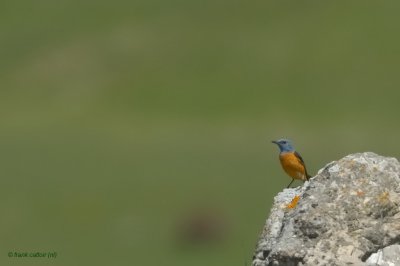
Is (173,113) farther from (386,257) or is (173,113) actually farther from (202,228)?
(386,257)

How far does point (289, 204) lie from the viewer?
28.1ft

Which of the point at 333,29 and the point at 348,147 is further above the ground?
the point at 333,29

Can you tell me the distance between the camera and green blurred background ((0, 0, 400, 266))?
33.8m

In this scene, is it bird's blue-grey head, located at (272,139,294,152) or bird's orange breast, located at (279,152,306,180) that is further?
bird's blue-grey head, located at (272,139,294,152)

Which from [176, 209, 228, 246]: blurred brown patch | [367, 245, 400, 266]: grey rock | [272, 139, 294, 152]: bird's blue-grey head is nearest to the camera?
[367, 245, 400, 266]: grey rock

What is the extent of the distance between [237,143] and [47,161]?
10582 millimetres

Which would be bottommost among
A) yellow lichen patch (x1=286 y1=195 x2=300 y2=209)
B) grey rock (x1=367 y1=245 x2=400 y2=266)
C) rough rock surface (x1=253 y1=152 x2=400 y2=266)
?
grey rock (x1=367 y1=245 x2=400 y2=266)

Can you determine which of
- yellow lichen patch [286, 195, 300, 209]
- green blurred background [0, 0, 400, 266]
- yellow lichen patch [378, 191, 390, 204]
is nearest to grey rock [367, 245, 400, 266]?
yellow lichen patch [378, 191, 390, 204]

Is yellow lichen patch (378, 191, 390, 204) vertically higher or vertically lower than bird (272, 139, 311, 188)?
lower

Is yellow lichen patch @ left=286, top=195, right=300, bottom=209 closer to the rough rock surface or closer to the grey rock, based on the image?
the rough rock surface

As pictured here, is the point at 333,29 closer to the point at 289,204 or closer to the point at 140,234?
the point at 140,234

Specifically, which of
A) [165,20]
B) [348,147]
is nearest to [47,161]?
[348,147]

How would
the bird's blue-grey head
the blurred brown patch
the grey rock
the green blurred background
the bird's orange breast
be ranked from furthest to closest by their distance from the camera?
the green blurred background < the blurred brown patch < the bird's blue-grey head < the bird's orange breast < the grey rock

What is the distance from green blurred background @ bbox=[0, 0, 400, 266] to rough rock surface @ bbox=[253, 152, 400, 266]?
17829 mm
